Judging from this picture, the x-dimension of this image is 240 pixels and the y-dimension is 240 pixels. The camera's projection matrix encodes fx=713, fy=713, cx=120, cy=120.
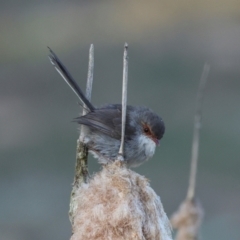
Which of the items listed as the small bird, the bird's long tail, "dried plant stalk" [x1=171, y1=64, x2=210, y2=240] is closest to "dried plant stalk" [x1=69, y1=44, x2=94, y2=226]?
the bird's long tail

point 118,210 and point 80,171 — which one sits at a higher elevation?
point 80,171

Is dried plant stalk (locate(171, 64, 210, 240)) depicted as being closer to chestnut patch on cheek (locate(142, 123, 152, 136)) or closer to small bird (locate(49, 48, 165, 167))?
small bird (locate(49, 48, 165, 167))

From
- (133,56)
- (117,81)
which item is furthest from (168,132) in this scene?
(133,56)

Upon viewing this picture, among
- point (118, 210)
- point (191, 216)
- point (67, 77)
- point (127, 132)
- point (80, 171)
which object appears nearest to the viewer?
point (191, 216)

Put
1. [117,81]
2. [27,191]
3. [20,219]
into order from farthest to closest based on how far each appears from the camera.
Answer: [117,81], [27,191], [20,219]

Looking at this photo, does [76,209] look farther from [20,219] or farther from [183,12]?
[183,12]

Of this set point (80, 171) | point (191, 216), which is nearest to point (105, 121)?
point (80, 171)

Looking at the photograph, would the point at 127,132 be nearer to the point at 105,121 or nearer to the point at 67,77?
the point at 105,121

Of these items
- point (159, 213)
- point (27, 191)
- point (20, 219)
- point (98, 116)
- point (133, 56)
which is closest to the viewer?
point (159, 213)
